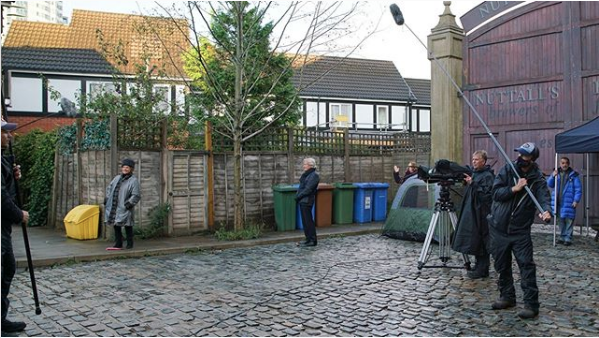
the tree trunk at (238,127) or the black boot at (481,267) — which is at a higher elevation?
the tree trunk at (238,127)

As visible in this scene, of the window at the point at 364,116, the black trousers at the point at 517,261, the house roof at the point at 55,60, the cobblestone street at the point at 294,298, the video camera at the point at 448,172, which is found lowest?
the cobblestone street at the point at 294,298

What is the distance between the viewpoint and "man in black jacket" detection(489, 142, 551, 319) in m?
5.58

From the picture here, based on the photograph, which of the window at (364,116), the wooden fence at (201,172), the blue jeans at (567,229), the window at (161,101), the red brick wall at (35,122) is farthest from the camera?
the window at (364,116)

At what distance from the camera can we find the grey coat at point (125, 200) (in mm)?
9914

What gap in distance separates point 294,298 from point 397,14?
3812 millimetres

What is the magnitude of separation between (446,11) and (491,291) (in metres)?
9.47

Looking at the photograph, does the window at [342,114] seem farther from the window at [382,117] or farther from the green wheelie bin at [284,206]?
the green wheelie bin at [284,206]

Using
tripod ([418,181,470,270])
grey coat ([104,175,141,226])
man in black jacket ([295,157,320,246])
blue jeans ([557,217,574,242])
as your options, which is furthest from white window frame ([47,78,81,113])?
blue jeans ([557,217,574,242])

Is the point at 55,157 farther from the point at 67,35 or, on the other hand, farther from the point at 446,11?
the point at 67,35

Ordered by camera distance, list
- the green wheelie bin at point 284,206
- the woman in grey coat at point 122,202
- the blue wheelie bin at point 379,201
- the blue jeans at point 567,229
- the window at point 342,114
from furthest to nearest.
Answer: the window at point 342,114
the blue wheelie bin at point 379,201
the green wheelie bin at point 284,206
the blue jeans at point 567,229
the woman in grey coat at point 122,202

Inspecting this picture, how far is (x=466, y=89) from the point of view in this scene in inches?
569

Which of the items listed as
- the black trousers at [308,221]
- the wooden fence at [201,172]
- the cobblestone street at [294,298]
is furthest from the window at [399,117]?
the cobblestone street at [294,298]

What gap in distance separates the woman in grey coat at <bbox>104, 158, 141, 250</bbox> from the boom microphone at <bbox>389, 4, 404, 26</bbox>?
5.55 m

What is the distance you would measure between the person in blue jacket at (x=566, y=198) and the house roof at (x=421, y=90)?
77.2 ft
